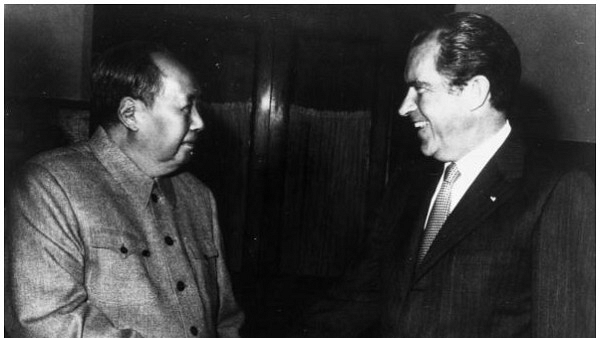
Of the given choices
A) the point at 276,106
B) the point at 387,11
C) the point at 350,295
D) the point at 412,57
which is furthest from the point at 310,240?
the point at 412,57

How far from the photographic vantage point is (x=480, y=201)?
1476 mm

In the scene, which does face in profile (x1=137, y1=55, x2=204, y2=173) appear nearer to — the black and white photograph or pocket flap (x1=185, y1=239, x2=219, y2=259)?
the black and white photograph

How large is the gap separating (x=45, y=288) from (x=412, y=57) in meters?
1.15

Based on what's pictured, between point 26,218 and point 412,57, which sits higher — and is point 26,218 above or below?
below

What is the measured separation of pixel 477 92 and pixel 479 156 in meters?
0.17

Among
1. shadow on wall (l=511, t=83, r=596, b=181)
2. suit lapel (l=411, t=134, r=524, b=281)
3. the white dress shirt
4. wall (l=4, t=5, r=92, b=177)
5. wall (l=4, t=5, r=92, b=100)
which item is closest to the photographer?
suit lapel (l=411, t=134, r=524, b=281)

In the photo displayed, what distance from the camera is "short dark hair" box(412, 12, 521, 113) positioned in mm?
1542

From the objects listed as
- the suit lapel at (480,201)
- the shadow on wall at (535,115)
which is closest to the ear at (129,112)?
the suit lapel at (480,201)

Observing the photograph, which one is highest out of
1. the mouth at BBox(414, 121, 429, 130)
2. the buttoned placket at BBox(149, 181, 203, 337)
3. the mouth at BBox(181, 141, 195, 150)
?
the mouth at BBox(414, 121, 429, 130)

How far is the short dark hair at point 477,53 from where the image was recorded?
1.54m

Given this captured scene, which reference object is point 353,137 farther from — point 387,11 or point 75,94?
point 75,94

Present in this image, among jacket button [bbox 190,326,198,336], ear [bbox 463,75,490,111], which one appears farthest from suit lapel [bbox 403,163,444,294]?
jacket button [bbox 190,326,198,336]

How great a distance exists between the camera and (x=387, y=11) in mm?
3605

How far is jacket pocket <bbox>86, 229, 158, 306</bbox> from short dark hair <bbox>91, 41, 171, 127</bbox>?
15.2 inches
